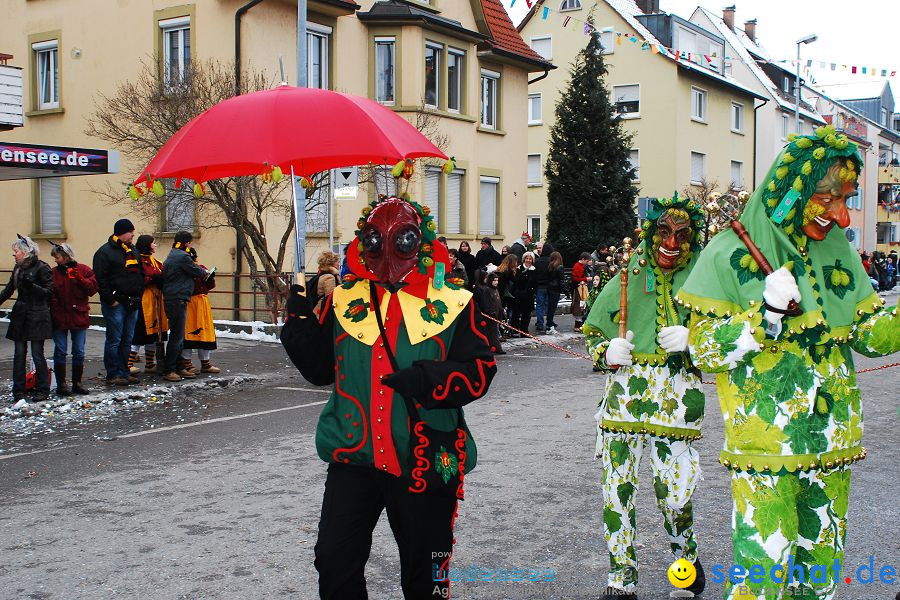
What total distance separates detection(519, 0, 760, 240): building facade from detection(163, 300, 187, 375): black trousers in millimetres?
26448

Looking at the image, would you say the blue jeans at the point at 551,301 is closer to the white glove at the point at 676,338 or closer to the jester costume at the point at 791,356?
the white glove at the point at 676,338

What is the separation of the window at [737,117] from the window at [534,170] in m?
9.19

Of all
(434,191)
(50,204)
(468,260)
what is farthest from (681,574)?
(50,204)

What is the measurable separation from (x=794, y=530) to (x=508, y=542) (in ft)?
7.38

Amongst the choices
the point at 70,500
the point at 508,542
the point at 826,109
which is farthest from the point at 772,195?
the point at 826,109

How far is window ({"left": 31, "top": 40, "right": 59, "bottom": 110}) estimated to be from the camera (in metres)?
21.7

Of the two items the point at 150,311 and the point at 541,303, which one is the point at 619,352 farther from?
the point at 541,303

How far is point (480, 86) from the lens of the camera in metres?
25.2

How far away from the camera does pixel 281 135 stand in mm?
3674

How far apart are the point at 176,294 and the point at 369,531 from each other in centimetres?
A: 881

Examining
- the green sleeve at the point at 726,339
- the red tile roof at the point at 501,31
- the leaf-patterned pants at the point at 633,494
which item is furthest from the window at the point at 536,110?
the green sleeve at the point at 726,339

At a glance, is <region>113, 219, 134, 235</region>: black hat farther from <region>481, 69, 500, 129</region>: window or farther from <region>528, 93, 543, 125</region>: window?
<region>528, 93, 543, 125</region>: window

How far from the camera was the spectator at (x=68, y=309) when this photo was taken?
1026cm

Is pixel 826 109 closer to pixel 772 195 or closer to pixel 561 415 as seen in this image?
pixel 561 415
